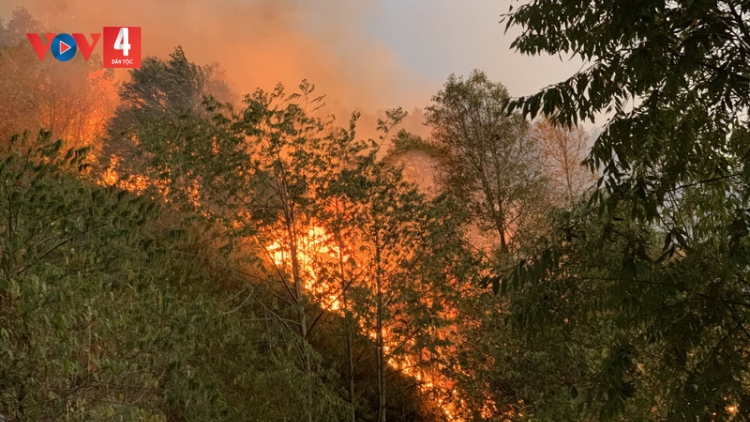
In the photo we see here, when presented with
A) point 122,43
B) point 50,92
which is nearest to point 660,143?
point 50,92

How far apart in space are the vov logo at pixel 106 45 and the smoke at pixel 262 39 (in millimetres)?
539

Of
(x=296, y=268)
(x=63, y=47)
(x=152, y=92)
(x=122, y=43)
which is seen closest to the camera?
(x=296, y=268)

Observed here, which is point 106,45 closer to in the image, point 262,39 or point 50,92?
point 50,92

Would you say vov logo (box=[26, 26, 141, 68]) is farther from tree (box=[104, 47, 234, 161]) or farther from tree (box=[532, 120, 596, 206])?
tree (box=[532, 120, 596, 206])

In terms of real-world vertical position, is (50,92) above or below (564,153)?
above

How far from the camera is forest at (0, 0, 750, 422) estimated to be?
7.20 ft

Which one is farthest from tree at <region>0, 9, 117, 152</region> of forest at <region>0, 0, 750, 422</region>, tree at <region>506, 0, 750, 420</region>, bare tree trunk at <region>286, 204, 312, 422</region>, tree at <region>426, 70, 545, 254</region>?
tree at <region>506, 0, 750, 420</region>

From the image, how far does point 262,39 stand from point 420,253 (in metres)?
25.5

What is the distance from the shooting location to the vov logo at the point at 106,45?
21172mm

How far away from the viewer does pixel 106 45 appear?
22578 millimetres

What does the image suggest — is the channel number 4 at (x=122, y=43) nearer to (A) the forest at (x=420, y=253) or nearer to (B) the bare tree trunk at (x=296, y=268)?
(A) the forest at (x=420, y=253)

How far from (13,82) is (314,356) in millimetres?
19149

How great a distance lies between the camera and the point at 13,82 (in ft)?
62.1

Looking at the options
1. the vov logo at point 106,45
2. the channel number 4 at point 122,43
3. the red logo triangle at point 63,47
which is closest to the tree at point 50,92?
the vov logo at point 106,45
